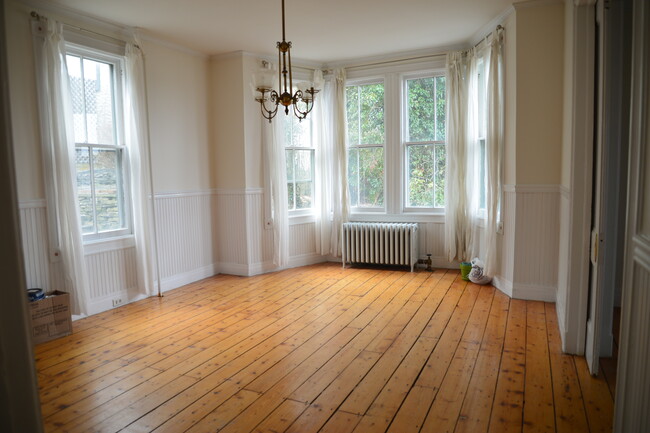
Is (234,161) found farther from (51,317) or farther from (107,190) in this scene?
(51,317)

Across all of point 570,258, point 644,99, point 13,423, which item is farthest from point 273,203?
point 13,423

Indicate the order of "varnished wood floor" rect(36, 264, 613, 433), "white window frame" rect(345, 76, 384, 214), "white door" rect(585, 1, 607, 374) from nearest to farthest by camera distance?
"varnished wood floor" rect(36, 264, 613, 433) < "white door" rect(585, 1, 607, 374) < "white window frame" rect(345, 76, 384, 214)

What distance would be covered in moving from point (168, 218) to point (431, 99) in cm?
377

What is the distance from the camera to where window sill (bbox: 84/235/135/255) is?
4.28 metres

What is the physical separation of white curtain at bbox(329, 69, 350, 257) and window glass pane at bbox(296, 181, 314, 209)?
0.33 metres

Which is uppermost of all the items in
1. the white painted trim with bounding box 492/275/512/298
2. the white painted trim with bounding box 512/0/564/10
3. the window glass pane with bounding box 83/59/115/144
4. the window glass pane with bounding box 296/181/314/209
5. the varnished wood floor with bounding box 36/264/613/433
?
the white painted trim with bounding box 512/0/564/10

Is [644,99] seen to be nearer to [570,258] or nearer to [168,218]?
[570,258]

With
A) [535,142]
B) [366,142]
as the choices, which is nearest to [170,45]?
[366,142]

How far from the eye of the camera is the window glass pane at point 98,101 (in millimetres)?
4320

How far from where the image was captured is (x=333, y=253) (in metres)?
6.55

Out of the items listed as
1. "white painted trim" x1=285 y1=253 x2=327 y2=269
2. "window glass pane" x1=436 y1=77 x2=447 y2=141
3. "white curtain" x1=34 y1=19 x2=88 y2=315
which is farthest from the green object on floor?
"white curtain" x1=34 y1=19 x2=88 y2=315

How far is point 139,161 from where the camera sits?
468 cm

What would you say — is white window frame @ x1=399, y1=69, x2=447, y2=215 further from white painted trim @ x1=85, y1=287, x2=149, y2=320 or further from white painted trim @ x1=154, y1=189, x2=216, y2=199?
white painted trim @ x1=85, y1=287, x2=149, y2=320

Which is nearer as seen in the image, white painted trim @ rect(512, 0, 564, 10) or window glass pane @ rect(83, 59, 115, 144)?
white painted trim @ rect(512, 0, 564, 10)
